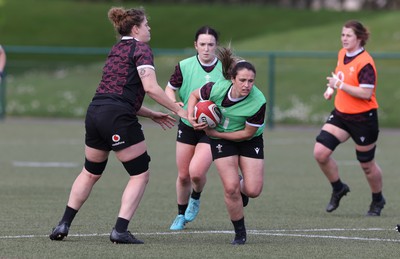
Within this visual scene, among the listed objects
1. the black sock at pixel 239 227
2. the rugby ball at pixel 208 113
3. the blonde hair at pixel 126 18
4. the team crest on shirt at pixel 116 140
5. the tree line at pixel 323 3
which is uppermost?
the blonde hair at pixel 126 18

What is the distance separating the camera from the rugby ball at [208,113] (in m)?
8.91

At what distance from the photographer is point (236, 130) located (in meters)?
9.06

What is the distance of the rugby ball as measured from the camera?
8.91 meters

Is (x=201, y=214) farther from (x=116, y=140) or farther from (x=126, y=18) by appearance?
(x=126, y=18)

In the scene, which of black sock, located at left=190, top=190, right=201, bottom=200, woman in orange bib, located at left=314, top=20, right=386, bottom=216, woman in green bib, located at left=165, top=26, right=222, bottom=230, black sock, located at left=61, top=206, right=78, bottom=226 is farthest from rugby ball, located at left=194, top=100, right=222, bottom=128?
woman in orange bib, located at left=314, top=20, right=386, bottom=216

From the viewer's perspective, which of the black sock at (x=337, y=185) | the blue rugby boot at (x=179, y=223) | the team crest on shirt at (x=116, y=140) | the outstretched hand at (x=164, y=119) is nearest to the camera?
the team crest on shirt at (x=116, y=140)

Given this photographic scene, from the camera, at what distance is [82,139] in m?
21.5

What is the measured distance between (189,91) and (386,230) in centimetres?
232

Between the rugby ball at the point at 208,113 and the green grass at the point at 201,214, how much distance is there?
3.44 ft

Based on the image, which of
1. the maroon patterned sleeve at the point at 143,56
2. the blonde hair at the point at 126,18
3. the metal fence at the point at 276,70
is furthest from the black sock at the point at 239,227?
the metal fence at the point at 276,70

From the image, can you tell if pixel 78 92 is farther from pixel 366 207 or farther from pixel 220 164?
pixel 220 164

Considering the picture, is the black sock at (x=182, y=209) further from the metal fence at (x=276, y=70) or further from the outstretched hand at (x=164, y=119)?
the metal fence at (x=276, y=70)

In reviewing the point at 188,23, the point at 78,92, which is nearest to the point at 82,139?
the point at 78,92

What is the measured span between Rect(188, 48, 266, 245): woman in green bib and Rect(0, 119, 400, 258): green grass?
0.44 m
